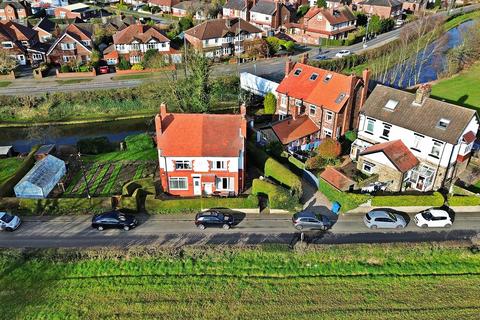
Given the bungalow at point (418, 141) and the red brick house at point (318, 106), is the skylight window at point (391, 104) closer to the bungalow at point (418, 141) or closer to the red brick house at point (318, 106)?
the bungalow at point (418, 141)

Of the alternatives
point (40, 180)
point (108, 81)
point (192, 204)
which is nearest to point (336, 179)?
point (192, 204)

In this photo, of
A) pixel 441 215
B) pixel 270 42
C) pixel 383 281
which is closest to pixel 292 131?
pixel 441 215

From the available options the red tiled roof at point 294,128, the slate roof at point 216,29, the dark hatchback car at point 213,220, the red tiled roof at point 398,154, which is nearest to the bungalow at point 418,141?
the red tiled roof at point 398,154

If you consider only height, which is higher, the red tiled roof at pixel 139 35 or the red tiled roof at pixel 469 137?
the red tiled roof at pixel 139 35

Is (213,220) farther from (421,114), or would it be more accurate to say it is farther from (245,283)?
(421,114)

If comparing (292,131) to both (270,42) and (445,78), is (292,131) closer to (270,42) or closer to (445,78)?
(445,78)
